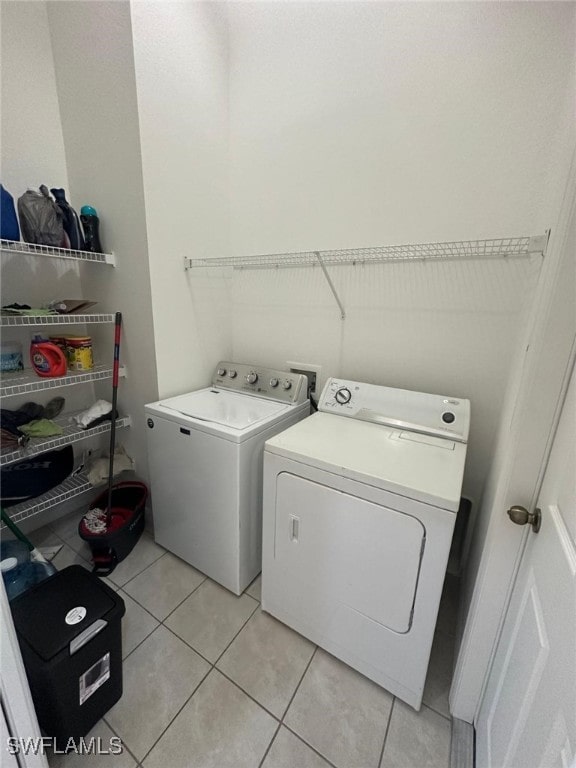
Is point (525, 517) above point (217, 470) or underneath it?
above

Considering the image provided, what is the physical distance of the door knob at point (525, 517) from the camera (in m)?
0.85

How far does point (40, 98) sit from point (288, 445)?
2323mm

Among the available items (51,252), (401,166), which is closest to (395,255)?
(401,166)

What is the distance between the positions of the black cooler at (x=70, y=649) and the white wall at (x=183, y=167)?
3.43ft

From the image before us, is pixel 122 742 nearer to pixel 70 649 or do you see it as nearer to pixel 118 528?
pixel 70 649

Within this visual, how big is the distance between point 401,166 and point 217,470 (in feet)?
5.92

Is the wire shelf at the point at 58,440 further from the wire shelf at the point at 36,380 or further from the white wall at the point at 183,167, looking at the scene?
the white wall at the point at 183,167

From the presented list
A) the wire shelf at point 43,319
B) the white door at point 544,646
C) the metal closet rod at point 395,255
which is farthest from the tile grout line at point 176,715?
the metal closet rod at point 395,255

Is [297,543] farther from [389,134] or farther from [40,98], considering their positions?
[40,98]

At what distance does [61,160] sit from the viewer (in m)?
1.84

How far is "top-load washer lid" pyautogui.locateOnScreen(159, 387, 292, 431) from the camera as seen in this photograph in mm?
1578

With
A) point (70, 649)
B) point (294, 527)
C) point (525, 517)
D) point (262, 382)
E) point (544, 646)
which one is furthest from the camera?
point (262, 382)

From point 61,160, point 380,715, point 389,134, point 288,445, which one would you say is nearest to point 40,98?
point 61,160

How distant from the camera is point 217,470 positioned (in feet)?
4.94
